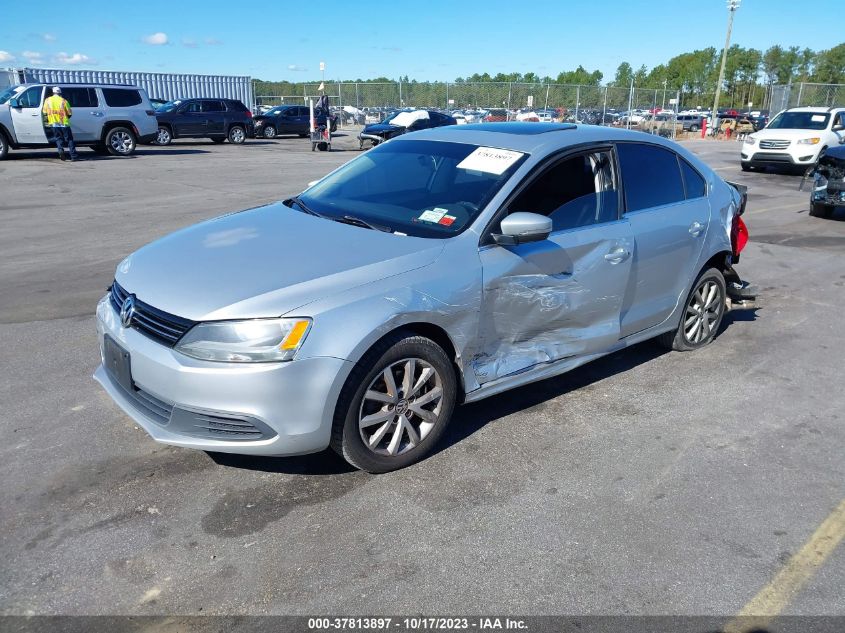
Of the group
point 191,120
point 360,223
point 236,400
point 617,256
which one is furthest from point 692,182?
point 191,120

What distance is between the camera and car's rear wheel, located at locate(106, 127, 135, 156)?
2022 centimetres

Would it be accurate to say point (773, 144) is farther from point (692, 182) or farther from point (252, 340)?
point (252, 340)

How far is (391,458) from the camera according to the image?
3.61m

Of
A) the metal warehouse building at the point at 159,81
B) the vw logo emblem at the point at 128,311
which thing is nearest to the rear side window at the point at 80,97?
the metal warehouse building at the point at 159,81

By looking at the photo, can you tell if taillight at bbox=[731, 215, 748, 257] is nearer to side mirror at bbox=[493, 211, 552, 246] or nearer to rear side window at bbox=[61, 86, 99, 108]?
side mirror at bbox=[493, 211, 552, 246]

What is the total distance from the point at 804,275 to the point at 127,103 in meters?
18.6

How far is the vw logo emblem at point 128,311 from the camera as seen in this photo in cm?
342

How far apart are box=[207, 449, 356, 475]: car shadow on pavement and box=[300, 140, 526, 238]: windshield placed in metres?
1.32

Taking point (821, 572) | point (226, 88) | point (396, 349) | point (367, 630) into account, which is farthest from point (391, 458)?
point (226, 88)

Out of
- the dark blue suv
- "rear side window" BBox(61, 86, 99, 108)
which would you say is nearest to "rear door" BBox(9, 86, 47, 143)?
"rear side window" BBox(61, 86, 99, 108)

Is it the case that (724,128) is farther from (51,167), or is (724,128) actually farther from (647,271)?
(647,271)

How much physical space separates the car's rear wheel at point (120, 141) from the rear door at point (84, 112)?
389mm

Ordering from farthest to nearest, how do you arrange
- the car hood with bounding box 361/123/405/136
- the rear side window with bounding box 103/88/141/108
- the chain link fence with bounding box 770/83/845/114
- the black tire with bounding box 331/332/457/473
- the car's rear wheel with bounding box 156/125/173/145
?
the chain link fence with bounding box 770/83/845/114 → the car's rear wheel with bounding box 156/125/173/145 → the car hood with bounding box 361/123/405/136 → the rear side window with bounding box 103/88/141/108 → the black tire with bounding box 331/332/457/473

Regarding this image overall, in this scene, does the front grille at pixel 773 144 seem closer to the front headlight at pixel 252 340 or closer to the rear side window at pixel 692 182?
the rear side window at pixel 692 182
